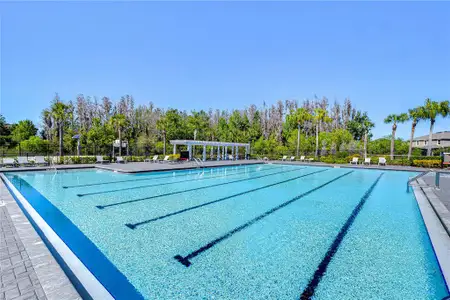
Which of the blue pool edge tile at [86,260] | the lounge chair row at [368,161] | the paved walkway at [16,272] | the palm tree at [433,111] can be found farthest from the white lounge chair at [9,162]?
the palm tree at [433,111]

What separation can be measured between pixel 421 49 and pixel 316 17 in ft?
24.6

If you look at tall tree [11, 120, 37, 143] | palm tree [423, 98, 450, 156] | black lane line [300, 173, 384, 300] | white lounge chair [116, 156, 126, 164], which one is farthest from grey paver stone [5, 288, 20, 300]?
tall tree [11, 120, 37, 143]

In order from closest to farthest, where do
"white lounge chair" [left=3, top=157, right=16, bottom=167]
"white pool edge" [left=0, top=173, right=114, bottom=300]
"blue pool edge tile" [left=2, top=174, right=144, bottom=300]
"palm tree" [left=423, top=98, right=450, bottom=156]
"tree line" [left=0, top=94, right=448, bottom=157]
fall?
"white pool edge" [left=0, top=173, right=114, bottom=300] < "blue pool edge tile" [left=2, top=174, right=144, bottom=300] < "white lounge chair" [left=3, top=157, right=16, bottom=167] < "palm tree" [left=423, top=98, right=450, bottom=156] < "tree line" [left=0, top=94, right=448, bottom=157]

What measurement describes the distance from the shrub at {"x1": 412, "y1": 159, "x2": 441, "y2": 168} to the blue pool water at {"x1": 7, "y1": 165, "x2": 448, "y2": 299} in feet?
46.2

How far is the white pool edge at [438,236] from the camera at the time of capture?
2.92 meters

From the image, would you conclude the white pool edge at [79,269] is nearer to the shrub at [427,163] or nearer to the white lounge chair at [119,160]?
the white lounge chair at [119,160]

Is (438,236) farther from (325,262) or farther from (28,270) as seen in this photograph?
(28,270)

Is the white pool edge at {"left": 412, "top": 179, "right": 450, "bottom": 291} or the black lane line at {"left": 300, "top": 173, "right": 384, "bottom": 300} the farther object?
the white pool edge at {"left": 412, "top": 179, "right": 450, "bottom": 291}

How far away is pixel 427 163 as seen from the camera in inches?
681

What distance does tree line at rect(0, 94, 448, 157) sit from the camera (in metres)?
24.0

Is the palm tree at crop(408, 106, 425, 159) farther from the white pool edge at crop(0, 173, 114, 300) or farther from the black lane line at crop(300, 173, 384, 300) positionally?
the white pool edge at crop(0, 173, 114, 300)

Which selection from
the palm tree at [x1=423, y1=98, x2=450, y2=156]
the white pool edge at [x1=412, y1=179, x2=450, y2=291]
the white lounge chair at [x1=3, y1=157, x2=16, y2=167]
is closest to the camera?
the white pool edge at [x1=412, y1=179, x2=450, y2=291]

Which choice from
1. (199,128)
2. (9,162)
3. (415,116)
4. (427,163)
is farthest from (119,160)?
(415,116)

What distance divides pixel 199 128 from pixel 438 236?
31627 mm
